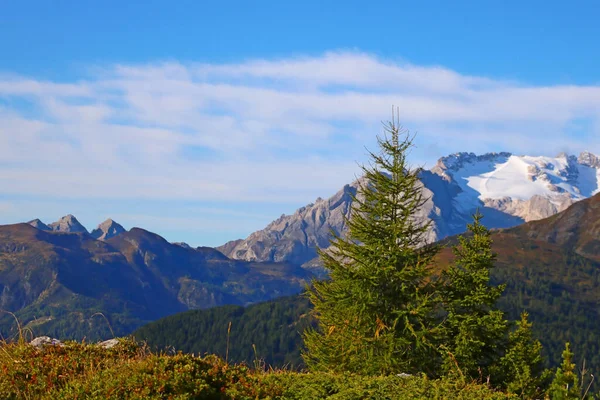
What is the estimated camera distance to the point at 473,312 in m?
29.4

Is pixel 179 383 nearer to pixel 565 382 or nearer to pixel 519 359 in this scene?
pixel 565 382

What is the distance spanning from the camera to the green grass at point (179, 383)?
31.9 feet

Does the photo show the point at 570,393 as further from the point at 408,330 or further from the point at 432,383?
the point at 408,330

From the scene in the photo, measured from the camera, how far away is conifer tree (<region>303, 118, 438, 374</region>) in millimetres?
27609

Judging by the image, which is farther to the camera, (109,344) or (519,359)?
(519,359)

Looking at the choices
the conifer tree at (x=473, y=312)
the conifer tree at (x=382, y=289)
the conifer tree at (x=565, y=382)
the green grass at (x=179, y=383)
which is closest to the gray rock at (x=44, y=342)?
the green grass at (x=179, y=383)

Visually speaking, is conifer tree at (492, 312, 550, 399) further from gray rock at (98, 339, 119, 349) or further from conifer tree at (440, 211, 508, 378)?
gray rock at (98, 339, 119, 349)

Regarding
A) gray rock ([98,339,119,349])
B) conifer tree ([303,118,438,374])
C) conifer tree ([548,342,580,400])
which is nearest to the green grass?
conifer tree ([548,342,580,400])

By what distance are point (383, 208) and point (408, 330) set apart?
6.79 metres

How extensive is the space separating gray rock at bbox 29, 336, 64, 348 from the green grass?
1.19 m

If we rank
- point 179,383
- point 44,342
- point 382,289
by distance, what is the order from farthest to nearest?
point 382,289 → point 44,342 → point 179,383

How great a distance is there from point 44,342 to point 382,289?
60.9 feet

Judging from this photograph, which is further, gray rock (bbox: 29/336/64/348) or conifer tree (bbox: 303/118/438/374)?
conifer tree (bbox: 303/118/438/374)

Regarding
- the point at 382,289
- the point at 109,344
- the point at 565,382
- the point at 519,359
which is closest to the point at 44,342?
the point at 109,344
